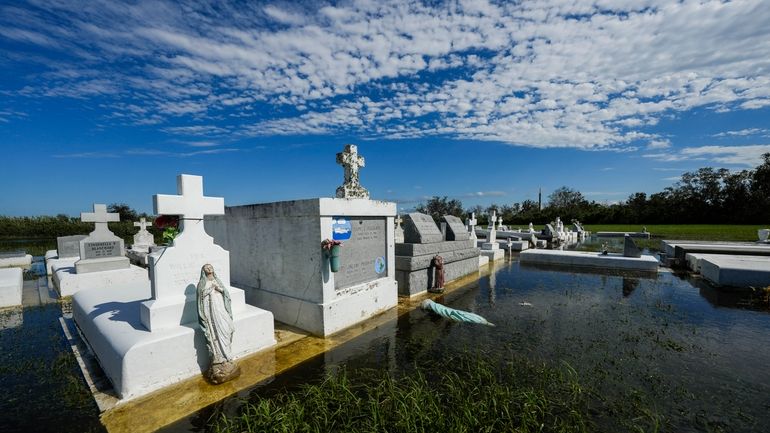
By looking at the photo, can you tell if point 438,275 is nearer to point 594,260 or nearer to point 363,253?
point 363,253

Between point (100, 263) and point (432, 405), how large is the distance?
1074 centimetres

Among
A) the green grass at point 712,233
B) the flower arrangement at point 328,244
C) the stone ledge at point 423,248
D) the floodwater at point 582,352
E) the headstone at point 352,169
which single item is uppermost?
the headstone at point 352,169

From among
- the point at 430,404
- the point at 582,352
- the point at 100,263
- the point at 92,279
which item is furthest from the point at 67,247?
the point at 582,352

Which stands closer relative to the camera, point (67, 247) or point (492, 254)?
point (67, 247)

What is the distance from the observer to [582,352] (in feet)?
16.3

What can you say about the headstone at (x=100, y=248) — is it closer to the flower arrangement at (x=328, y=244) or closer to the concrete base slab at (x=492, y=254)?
the flower arrangement at (x=328, y=244)

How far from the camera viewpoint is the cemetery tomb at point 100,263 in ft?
29.2

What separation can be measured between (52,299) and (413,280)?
9.72m

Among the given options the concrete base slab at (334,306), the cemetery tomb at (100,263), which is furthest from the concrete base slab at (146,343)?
the cemetery tomb at (100,263)

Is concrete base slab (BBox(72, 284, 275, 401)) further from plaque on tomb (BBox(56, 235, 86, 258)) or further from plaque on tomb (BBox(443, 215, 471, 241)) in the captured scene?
plaque on tomb (BBox(56, 235, 86, 258))

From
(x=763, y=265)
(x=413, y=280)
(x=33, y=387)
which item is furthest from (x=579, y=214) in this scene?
(x=33, y=387)

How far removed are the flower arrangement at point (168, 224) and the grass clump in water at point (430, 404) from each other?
291cm

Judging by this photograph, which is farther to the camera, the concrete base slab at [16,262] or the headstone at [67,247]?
the concrete base slab at [16,262]

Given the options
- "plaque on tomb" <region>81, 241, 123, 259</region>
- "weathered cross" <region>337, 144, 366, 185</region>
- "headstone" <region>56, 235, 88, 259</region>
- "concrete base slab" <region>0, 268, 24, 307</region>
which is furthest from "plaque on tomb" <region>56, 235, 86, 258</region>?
"weathered cross" <region>337, 144, 366, 185</region>
